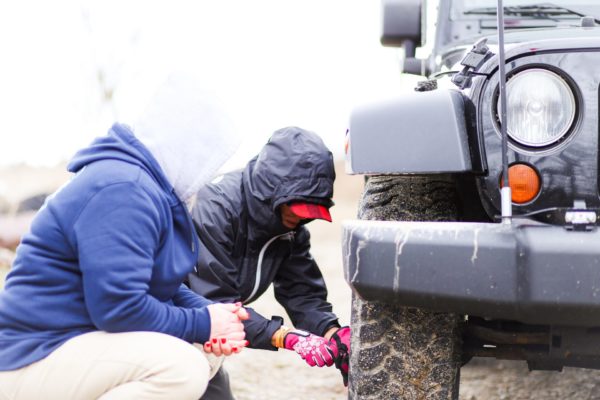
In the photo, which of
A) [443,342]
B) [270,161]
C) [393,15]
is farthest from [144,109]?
[393,15]

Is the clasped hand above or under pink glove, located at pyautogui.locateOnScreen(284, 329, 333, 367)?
above

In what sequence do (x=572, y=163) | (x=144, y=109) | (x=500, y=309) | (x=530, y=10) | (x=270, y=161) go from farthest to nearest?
(x=530, y=10), (x=270, y=161), (x=144, y=109), (x=572, y=163), (x=500, y=309)

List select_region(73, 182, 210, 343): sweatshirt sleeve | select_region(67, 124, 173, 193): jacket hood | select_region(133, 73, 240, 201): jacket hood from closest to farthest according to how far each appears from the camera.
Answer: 1. select_region(73, 182, 210, 343): sweatshirt sleeve
2. select_region(67, 124, 173, 193): jacket hood
3. select_region(133, 73, 240, 201): jacket hood

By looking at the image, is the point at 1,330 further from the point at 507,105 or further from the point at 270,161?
the point at 507,105

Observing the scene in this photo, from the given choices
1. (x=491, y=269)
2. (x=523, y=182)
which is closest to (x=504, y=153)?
(x=523, y=182)

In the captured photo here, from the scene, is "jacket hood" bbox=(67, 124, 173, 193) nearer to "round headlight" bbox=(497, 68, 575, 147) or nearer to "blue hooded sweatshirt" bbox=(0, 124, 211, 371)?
"blue hooded sweatshirt" bbox=(0, 124, 211, 371)

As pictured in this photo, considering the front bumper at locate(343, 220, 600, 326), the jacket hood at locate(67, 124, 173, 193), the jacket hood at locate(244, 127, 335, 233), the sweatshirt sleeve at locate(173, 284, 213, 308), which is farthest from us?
the jacket hood at locate(244, 127, 335, 233)

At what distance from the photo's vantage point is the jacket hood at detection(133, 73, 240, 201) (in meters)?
2.16

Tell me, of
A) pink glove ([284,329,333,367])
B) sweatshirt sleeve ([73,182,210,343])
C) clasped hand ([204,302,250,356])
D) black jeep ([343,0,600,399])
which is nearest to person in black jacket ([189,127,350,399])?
pink glove ([284,329,333,367])

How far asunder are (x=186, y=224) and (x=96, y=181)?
1.22 feet

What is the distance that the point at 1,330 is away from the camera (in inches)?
80.4

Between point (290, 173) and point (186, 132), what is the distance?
593mm

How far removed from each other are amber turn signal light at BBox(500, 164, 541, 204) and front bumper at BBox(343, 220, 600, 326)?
0.13 metres

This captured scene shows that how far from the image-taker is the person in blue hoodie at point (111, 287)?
6.33ft
